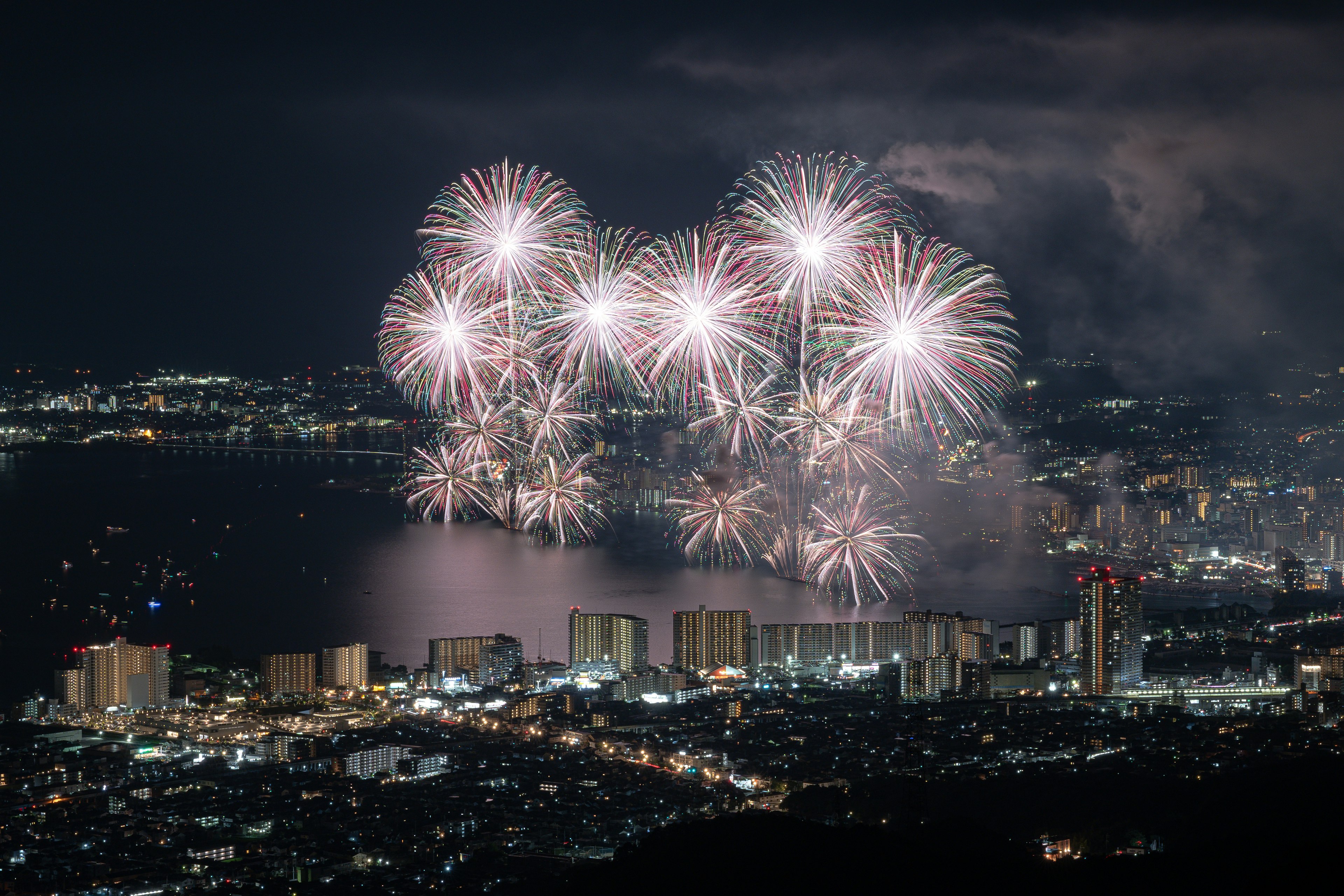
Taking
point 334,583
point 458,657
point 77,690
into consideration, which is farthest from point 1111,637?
point 334,583

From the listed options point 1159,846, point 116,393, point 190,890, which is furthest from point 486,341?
point 116,393

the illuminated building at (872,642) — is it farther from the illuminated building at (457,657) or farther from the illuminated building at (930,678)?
the illuminated building at (457,657)

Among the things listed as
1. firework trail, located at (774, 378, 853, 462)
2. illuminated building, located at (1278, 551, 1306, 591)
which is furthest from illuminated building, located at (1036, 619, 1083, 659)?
illuminated building, located at (1278, 551, 1306, 591)

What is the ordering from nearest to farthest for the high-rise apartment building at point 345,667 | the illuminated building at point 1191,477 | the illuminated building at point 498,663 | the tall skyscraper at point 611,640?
the high-rise apartment building at point 345,667 → the illuminated building at point 498,663 → the tall skyscraper at point 611,640 → the illuminated building at point 1191,477

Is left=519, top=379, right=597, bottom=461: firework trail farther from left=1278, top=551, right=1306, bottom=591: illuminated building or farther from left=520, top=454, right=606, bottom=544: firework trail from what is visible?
left=1278, top=551, right=1306, bottom=591: illuminated building

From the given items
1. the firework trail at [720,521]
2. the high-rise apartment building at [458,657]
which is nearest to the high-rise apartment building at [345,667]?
the high-rise apartment building at [458,657]

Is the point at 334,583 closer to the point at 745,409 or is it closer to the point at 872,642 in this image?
the point at 872,642

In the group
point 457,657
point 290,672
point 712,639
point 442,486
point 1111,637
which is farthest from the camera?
point 442,486

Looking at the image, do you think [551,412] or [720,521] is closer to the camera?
[551,412]
